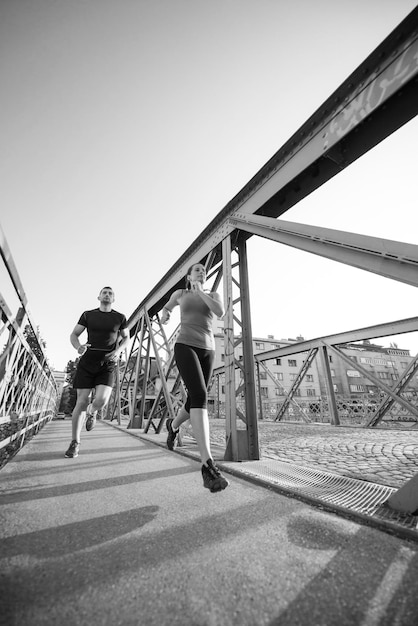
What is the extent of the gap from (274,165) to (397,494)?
3429mm

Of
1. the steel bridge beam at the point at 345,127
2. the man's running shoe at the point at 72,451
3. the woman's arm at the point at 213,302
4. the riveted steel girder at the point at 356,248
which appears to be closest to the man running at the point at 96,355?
the man's running shoe at the point at 72,451

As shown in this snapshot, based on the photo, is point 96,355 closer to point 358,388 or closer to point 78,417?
point 78,417

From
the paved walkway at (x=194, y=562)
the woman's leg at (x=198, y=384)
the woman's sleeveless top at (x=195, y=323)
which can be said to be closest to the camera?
the paved walkway at (x=194, y=562)

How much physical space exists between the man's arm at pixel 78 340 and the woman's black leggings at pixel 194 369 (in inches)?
59.2

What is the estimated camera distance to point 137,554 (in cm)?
104

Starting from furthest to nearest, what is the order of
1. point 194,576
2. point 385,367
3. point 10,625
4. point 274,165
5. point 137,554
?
point 385,367 < point 274,165 < point 137,554 < point 194,576 < point 10,625

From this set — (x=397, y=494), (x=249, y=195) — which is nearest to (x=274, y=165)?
(x=249, y=195)

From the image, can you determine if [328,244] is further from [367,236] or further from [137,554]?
[137,554]

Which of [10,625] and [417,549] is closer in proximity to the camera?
[10,625]

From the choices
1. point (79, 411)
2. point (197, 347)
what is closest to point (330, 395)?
point (197, 347)

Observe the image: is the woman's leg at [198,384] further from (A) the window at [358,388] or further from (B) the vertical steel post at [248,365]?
(A) the window at [358,388]

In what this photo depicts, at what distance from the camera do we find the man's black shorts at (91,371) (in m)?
3.26

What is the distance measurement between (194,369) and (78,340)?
6.45ft

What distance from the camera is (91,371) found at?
10.8 feet
